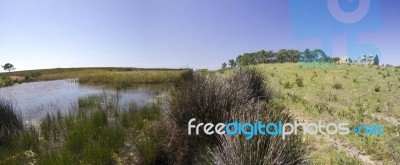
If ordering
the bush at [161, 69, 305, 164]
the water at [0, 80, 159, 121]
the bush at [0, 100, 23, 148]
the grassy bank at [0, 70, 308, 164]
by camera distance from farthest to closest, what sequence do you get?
the water at [0, 80, 159, 121] → the bush at [0, 100, 23, 148] → the bush at [161, 69, 305, 164] → the grassy bank at [0, 70, 308, 164]

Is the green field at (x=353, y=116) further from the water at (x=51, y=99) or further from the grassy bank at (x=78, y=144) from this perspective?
the water at (x=51, y=99)

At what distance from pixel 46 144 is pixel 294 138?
660 centimetres

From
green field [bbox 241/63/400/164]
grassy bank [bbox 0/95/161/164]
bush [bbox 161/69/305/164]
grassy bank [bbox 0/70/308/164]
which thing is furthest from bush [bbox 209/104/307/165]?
grassy bank [bbox 0/95/161/164]

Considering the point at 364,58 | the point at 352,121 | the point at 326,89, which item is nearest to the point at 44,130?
the point at 352,121

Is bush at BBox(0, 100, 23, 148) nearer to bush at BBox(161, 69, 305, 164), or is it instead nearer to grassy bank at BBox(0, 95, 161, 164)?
grassy bank at BBox(0, 95, 161, 164)

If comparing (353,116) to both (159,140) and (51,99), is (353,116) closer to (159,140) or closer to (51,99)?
(159,140)

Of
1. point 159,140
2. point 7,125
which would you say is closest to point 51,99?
point 7,125

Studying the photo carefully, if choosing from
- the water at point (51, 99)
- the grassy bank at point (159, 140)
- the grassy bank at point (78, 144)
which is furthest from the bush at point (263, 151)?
Result: the water at point (51, 99)

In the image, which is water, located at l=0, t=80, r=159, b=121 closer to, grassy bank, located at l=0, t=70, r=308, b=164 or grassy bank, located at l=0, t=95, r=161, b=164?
grassy bank, located at l=0, t=95, r=161, b=164

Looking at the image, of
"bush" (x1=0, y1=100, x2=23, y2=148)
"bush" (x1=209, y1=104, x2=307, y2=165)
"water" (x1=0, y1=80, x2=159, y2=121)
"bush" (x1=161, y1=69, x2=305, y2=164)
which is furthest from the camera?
"water" (x1=0, y1=80, x2=159, y2=121)

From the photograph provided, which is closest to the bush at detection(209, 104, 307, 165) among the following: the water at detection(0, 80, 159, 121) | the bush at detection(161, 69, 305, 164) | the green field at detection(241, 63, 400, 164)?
the green field at detection(241, 63, 400, 164)

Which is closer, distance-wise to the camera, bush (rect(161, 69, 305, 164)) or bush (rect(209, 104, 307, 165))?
bush (rect(209, 104, 307, 165))

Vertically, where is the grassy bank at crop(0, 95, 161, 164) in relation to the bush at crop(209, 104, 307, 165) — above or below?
below

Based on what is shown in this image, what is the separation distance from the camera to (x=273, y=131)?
12.0 feet
